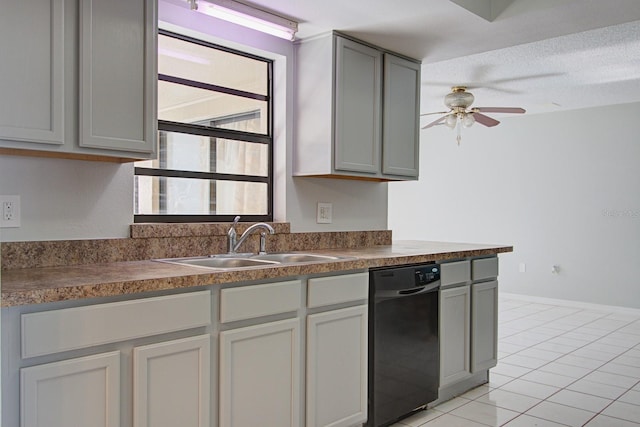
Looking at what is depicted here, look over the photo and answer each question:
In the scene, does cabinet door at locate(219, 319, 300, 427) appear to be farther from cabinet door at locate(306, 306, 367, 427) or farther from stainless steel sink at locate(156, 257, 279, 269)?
stainless steel sink at locate(156, 257, 279, 269)

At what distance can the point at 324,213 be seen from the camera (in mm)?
3379

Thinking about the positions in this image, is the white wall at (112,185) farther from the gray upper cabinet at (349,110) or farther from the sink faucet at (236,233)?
the sink faucet at (236,233)

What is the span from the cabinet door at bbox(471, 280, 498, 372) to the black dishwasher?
413 mm

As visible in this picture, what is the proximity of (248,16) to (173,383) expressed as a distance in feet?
5.82

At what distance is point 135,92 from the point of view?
6.98ft

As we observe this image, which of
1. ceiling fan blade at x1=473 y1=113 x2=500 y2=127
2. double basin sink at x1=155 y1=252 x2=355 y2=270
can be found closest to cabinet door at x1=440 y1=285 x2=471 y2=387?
double basin sink at x1=155 y1=252 x2=355 y2=270

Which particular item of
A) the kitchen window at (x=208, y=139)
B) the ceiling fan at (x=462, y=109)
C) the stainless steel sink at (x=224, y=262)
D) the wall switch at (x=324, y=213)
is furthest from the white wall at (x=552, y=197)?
the stainless steel sink at (x=224, y=262)

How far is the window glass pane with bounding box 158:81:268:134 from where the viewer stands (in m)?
2.72

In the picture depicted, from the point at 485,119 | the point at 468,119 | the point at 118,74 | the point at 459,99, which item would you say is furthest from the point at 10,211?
the point at 485,119

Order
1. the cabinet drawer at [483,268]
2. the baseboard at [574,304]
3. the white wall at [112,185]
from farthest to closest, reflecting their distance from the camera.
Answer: the baseboard at [574,304], the cabinet drawer at [483,268], the white wall at [112,185]

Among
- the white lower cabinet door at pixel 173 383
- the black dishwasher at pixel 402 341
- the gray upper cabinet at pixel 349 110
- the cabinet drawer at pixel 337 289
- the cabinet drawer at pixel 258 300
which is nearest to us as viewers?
the white lower cabinet door at pixel 173 383

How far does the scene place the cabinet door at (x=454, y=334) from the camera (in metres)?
3.04

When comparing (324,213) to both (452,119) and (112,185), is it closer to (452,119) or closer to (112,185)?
(112,185)

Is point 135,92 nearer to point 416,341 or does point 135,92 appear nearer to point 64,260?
point 64,260
